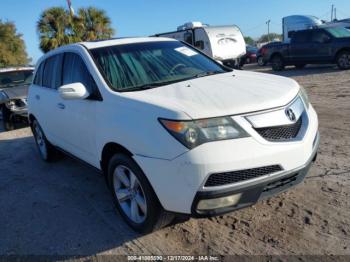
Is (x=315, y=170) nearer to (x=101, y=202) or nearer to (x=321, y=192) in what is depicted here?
(x=321, y=192)

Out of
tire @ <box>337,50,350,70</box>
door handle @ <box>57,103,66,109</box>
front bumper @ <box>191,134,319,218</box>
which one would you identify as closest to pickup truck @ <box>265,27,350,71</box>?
tire @ <box>337,50,350,70</box>

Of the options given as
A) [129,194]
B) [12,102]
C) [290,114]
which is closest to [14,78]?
[12,102]

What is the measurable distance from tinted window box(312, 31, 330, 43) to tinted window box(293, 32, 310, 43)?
0.29 metres

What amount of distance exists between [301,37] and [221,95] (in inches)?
599

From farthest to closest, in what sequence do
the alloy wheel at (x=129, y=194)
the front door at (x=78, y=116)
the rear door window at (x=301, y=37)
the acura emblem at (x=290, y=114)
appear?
the rear door window at (x=301, y=37) → the front door at (x=78, y=116) → the alloy wheel at (x=129, y=194) → the acura emblem at (x=290, y=114)

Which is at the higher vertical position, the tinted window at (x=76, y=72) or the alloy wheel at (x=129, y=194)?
the tinted window at (x=76, y=72)

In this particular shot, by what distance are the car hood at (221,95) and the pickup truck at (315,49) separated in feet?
43.1

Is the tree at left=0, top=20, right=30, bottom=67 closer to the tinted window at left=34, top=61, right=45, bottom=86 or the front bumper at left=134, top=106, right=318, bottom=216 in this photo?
the tinted window at left=34, top=61, right=45, bottom=86

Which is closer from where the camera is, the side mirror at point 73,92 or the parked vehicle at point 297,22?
the side mirror at point 73,92

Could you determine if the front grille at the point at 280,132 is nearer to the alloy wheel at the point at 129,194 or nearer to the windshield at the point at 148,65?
the alloy wheel at the point at 129,194

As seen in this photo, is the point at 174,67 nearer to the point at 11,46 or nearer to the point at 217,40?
the point at 217,40

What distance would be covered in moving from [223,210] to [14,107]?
7.92 metres

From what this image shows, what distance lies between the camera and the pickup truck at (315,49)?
15.3 m

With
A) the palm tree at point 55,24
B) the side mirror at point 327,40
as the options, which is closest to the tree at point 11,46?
the palm tree at point 55,24
